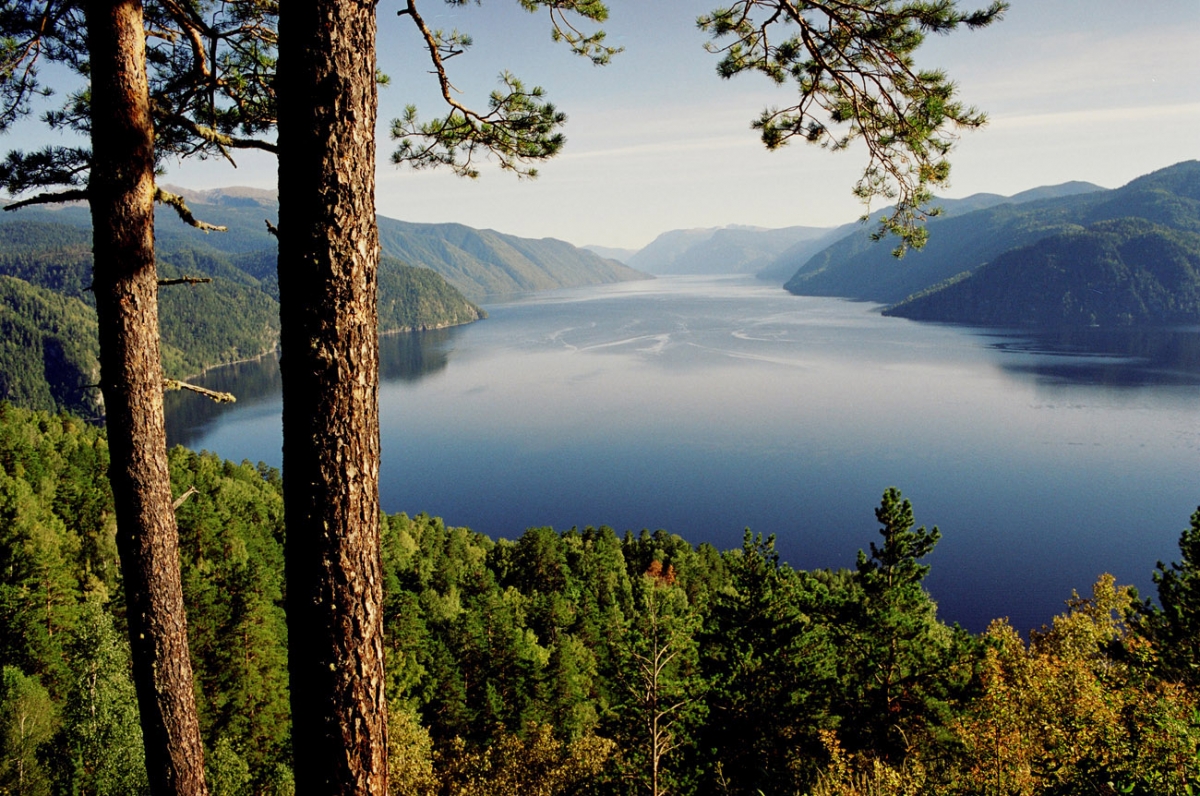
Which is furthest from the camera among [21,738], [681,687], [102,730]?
[21,738]

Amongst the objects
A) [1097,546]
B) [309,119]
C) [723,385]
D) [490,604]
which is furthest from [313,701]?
[723,385]

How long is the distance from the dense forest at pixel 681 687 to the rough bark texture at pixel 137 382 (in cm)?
32

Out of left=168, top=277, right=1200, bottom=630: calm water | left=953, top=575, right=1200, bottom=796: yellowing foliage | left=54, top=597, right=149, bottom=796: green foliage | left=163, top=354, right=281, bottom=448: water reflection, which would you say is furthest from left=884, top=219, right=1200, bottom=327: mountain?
left=54, top=597, right=149, bottom=796: green foliage

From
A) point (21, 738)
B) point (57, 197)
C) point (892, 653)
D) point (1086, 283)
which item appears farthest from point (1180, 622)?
point (1086, 283)

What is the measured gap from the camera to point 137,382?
3180 millimetres

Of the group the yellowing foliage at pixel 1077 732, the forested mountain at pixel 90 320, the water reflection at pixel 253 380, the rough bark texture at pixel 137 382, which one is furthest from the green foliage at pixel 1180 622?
A: the forested mountain at pixel 90 320

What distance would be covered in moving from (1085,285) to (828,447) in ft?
387

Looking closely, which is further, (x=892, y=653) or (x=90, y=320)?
(x=90, y=320)

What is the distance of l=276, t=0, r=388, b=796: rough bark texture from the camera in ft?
6.70

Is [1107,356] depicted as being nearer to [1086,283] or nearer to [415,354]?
[1086,283]

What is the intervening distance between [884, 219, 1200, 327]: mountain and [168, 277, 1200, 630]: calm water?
96.2 feet

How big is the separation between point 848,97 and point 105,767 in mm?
16683

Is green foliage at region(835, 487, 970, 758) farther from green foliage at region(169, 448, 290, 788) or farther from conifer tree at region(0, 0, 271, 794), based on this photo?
green foliage at region(169, 448, 290, 788)

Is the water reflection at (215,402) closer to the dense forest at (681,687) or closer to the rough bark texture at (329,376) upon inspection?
the dense forest at (681,687)
